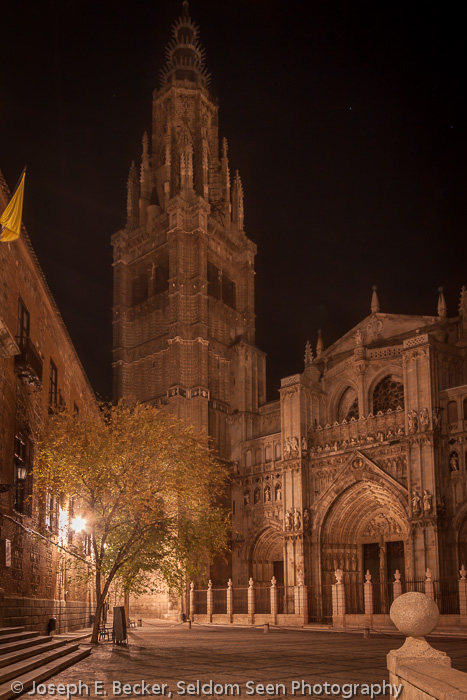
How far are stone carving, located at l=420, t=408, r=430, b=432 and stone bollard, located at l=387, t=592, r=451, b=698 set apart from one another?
2806cm

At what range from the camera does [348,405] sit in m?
43.4

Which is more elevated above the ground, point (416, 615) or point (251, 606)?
point (416, 615)

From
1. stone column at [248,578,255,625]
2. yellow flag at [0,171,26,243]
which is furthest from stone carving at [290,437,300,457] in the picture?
yellow flag at [0,171,26,243]

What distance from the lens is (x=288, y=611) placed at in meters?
36.9

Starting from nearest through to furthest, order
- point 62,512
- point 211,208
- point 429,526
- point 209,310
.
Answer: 1. point 62,512
2. point 429,526
3. point 209,310
4. point 211,208

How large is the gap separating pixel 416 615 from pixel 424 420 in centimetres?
2850

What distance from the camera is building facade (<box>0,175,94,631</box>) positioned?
16734 mm

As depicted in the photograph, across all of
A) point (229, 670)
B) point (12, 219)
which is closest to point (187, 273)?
point (12, 219)

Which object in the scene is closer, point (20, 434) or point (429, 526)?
point (20, 434)

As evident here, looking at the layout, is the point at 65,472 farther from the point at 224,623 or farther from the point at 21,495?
the point at 224,623

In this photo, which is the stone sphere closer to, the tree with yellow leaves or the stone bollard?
the stone bollard

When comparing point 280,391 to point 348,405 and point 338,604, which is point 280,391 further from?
point 338,604

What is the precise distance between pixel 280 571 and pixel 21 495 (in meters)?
28.0

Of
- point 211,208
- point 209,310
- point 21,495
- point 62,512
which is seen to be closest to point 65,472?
point 21,495
